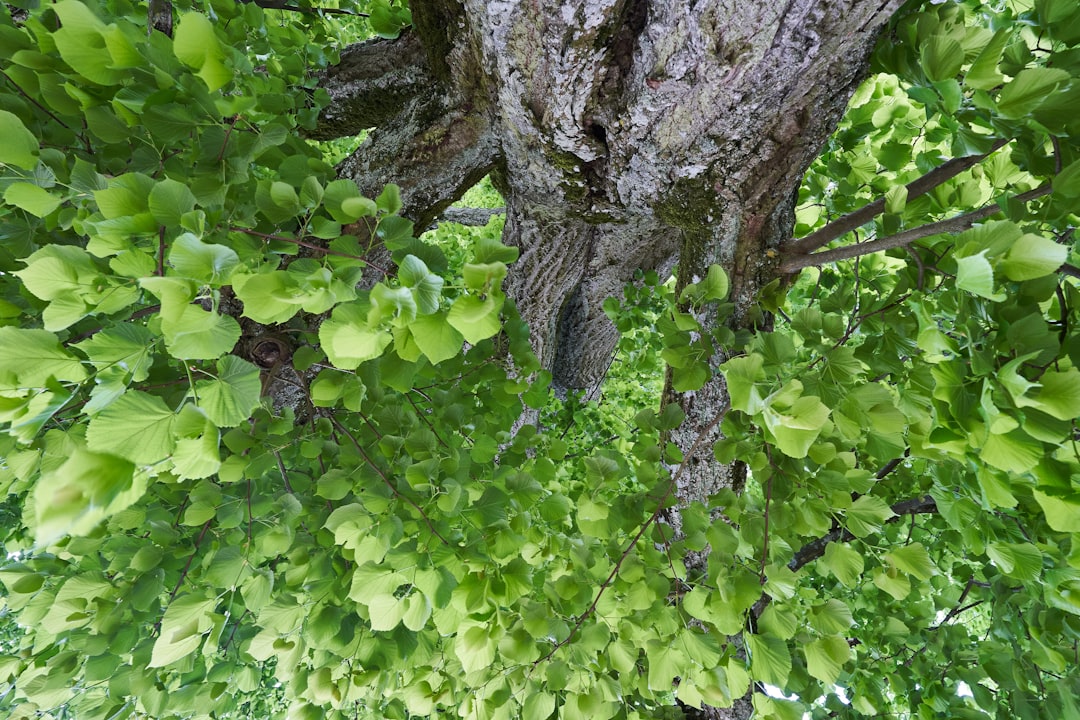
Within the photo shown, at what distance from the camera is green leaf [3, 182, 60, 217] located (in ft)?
2.42

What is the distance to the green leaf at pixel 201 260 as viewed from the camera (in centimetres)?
62

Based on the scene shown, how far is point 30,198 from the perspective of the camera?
76cm

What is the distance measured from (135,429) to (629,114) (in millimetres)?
1422

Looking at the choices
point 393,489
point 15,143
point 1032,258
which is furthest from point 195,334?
point 1032,258

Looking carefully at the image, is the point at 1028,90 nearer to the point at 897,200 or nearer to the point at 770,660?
the point at 897,200

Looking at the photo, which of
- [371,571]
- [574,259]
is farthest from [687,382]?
[574,259]

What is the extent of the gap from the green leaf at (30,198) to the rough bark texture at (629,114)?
104 centimetres

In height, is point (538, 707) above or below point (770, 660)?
below

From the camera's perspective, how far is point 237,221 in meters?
0.98

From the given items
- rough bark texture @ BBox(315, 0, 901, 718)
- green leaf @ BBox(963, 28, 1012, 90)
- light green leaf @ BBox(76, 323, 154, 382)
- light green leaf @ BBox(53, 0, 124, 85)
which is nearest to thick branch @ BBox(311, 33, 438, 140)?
rough bark texture @ BBox(315, 0, 901, 718)

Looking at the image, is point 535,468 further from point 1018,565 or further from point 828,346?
point 1018,565

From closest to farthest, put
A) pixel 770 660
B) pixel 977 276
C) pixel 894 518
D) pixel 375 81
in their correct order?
pixel 977 276
pixel 770 660
pixel 375 81
pixel 894 518

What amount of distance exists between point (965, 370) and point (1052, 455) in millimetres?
176

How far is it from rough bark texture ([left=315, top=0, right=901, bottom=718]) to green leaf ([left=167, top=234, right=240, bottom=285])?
106 centimetres
